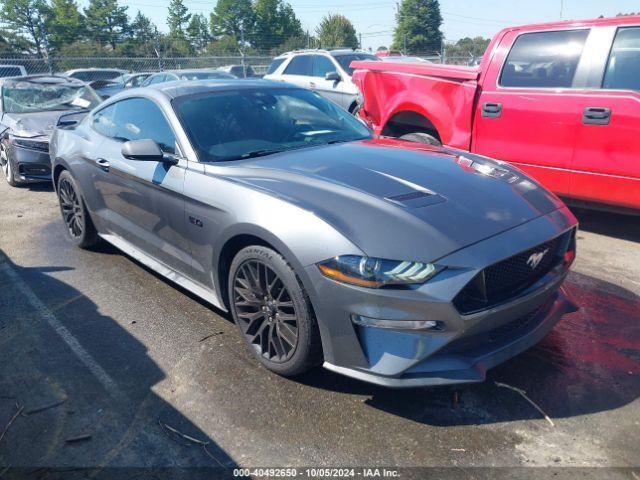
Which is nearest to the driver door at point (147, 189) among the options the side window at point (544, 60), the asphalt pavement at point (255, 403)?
the asphalt pavement at point (255, 403)

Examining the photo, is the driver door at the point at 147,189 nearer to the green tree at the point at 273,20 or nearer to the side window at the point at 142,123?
the side window at the point at 142,123

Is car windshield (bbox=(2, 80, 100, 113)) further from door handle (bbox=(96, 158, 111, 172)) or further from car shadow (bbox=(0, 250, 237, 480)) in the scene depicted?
car shadow (bbox=(0, 250, 237, 480))

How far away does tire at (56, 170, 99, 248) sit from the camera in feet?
16.5

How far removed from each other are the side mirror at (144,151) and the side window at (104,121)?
3.80 ft

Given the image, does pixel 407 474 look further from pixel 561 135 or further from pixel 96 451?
pixel 561 135

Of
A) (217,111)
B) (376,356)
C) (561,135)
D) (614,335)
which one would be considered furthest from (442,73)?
(376,356)

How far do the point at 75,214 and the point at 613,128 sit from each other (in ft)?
16.1

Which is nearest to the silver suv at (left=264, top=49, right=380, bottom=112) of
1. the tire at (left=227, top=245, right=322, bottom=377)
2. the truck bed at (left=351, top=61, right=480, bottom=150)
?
the truck bed at (left=351, top=61, right=480, bottom=150)

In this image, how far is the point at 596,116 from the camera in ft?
15.7

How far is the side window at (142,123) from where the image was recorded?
12.5 ft

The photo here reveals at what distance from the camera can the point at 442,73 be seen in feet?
19.0

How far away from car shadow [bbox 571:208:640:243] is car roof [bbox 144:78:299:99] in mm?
3325

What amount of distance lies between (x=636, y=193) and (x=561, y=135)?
0.83 m

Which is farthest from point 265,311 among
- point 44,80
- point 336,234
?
point 44,80
